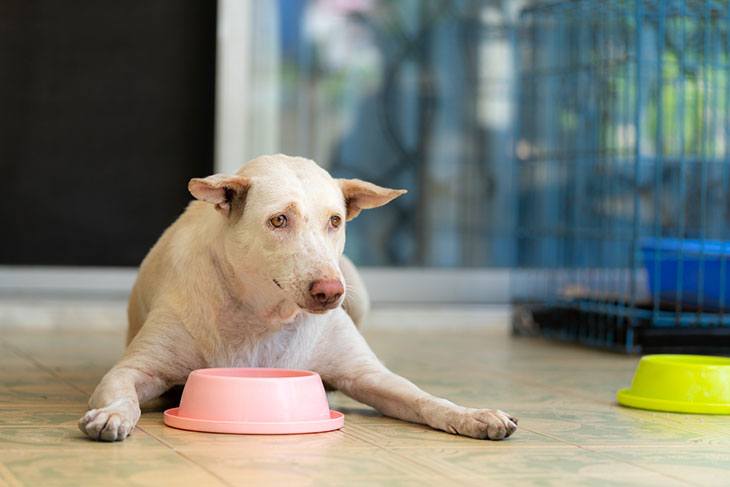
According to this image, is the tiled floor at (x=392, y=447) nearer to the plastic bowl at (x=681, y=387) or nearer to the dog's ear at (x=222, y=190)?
the plastic bowl at (x=681, y=387)

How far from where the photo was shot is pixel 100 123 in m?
5.46

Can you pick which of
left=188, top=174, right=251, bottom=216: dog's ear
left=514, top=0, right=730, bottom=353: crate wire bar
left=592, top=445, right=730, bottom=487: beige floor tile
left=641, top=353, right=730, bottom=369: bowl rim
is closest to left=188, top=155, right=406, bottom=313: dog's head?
left=188, top=174, right=251, bottom=216: dog's ear

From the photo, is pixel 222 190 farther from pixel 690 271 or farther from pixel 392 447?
pixel 690 271

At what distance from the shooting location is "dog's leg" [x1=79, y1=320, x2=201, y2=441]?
8.13 feet

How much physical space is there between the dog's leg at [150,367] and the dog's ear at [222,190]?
0.96ft

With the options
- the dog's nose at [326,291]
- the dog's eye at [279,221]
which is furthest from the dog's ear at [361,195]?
the dog's nose at [326,291]

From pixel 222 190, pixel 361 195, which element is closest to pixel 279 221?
pixel 222 190

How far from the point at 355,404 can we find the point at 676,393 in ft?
2.45

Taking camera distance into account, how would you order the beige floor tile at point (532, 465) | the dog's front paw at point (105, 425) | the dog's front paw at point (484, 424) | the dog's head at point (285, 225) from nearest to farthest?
the beige floor tile at point (532, 465) < the dog's front paw at point (105, 425) < the dog's front paw at point (484, 424) < the dog's head at point (285, 225)

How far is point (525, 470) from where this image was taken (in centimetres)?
212

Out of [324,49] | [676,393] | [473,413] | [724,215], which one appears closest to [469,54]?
[324,49]

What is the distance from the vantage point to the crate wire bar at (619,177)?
4426 mm

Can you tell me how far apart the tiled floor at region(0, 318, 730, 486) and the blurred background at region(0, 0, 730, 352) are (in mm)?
1892

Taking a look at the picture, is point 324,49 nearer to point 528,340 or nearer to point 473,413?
point 528,340
